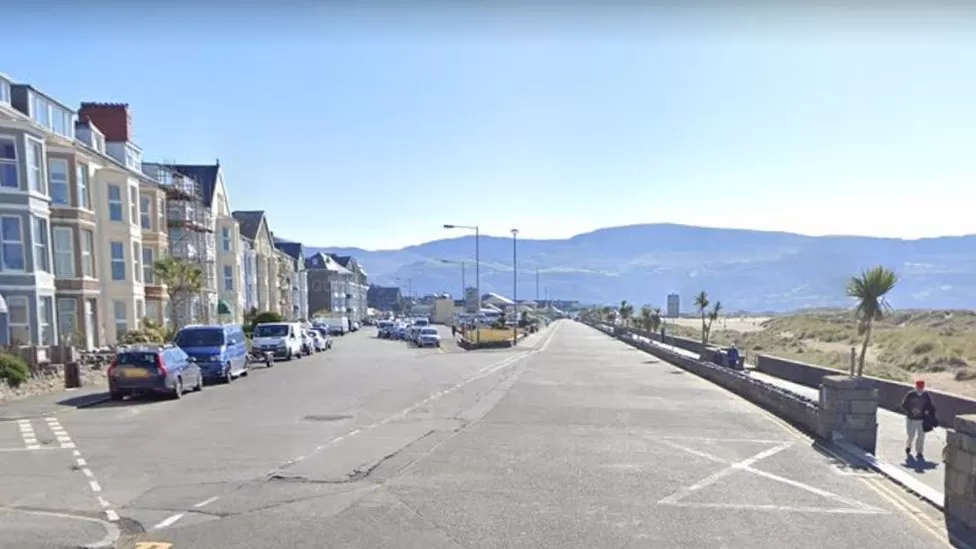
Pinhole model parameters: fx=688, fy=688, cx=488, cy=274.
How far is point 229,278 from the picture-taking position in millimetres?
58125

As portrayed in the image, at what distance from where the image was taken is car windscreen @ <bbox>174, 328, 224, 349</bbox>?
2488 cm

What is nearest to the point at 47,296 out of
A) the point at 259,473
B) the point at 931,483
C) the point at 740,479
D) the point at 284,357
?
the point at 284,357

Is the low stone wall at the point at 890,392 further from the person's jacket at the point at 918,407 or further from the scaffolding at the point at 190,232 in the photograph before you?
the scaffolding at the point at 190,232

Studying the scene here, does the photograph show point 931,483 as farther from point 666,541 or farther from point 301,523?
point 301,523

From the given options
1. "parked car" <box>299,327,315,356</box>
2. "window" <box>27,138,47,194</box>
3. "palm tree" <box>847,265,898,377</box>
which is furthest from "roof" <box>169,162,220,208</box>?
"palm tree" <box>847,265,898,377</box>

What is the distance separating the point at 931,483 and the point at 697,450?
3.31m

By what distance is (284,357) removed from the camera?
3734 cm

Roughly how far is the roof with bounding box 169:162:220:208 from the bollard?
35.3 metres

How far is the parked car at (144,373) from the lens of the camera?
18672 millimetres

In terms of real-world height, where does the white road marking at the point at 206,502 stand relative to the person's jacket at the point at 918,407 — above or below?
below

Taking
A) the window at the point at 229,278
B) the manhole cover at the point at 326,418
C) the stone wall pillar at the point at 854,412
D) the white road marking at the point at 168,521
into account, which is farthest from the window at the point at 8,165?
the window at the point at 229,278

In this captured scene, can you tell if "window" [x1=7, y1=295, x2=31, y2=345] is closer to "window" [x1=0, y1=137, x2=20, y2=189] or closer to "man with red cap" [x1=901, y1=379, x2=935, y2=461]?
"window" [x1=0, y1=137, x2=20, y2=189]

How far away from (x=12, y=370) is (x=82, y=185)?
14694 mm

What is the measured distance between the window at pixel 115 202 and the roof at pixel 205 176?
2010 cm
